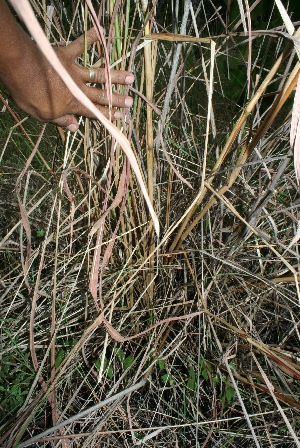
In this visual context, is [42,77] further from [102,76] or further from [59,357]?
[59,357]

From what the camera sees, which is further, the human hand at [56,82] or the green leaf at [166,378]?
the green leaf at [166,378]

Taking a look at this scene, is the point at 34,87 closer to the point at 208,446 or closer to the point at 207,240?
the point at 207,240

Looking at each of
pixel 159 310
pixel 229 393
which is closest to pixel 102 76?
pixel 159 310

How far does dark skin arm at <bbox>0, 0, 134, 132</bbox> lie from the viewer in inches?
22.9

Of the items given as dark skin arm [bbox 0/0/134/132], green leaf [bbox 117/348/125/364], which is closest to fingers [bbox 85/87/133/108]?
dark skin arm [bbox 0/0/134/132]

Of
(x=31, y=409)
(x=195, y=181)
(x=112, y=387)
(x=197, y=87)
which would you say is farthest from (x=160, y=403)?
(x=197, y=87)

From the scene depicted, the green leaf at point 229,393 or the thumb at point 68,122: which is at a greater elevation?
the thumb at point 68,122

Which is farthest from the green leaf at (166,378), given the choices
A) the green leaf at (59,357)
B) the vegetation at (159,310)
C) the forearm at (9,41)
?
the forearm at (9,41)

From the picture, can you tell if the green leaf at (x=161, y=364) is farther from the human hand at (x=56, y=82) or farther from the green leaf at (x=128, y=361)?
the human hand at (x=56, y=82)

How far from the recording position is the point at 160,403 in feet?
2.53

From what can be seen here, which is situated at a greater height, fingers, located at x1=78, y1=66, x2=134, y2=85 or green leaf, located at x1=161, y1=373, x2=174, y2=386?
fingers, located at x1=78, y1=66, x2=134, y2=85

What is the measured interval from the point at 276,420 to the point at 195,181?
42 centimetres

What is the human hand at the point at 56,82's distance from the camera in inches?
23.3

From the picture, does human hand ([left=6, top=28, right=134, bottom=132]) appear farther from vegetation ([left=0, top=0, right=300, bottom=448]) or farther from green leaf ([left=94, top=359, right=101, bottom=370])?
green leaf ([left=94, top=359, right=101, bottom=370])
